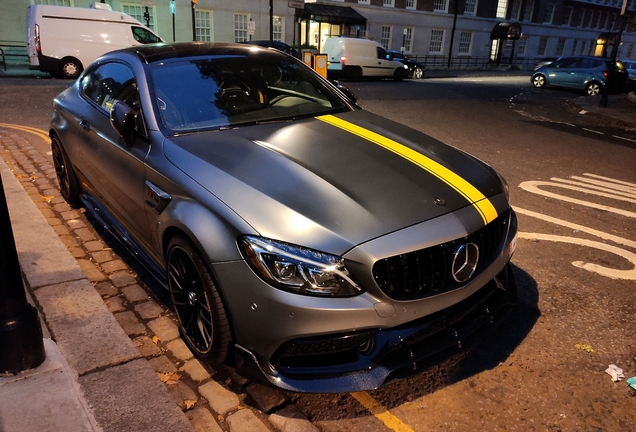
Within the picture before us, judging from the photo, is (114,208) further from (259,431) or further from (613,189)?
(613,189)

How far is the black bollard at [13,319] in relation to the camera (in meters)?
2.31

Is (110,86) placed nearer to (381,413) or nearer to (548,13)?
(381,413)

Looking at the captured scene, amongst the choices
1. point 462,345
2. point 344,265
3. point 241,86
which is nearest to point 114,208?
point 241,86

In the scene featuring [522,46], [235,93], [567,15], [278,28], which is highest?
[567,15]

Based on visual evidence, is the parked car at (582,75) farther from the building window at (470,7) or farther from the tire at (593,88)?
the building window at (470,7)

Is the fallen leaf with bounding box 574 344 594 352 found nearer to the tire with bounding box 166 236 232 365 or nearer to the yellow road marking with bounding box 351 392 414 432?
the yellow road marking with bounding box 351 392 414 432

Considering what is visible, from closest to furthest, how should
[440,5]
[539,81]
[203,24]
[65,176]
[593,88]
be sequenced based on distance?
[65,176]
[593,88]
[539,81]
[203,24]
[440,5]

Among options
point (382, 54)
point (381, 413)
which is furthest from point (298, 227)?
point (382, 54)

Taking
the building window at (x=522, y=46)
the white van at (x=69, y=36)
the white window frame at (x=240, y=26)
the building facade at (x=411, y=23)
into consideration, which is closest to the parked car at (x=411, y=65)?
the building facade at (x=411, y=23)

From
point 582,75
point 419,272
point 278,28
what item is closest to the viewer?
point 419,272

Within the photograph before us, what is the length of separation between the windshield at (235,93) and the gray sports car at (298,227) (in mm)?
14

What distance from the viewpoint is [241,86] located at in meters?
3.53

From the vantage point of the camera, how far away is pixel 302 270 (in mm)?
2127

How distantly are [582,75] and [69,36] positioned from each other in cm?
1946
